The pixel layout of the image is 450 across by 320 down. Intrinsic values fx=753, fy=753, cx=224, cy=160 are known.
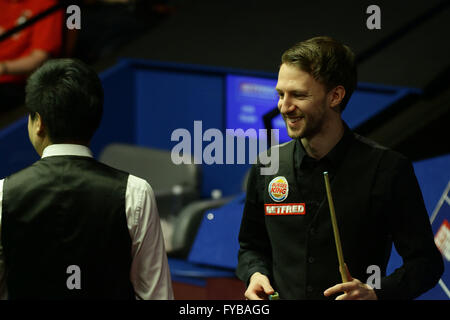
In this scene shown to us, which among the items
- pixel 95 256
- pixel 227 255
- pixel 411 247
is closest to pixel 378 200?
pixel 411 247

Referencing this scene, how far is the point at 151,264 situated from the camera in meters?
1.72

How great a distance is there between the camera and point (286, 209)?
1.90 metres

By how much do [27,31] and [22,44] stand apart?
0.30ft

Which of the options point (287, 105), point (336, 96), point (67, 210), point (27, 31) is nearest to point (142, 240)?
point (67, 210)

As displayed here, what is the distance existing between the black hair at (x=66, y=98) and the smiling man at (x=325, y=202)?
1.50 feet

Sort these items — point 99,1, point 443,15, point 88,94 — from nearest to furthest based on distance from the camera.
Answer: point 88,94
point 443,15
point 99,1

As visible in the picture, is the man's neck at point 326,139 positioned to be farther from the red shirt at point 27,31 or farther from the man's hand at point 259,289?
the red shirt at point 27,31

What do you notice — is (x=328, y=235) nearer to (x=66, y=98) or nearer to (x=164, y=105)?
(x=66, y=98)

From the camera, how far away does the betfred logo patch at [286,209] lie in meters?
1.90

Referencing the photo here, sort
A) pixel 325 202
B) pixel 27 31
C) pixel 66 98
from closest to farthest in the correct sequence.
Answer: pixel 66 98 → pixel 325 202 → pixel 27 31

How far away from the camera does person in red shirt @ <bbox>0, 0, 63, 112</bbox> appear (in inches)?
177

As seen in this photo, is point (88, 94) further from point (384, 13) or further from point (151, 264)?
point (384, 13)

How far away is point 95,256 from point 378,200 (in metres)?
0.68

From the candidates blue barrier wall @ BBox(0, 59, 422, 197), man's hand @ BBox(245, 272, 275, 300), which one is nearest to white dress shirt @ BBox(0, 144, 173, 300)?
man's hand @ BBox(245, 272, 275, 300)
